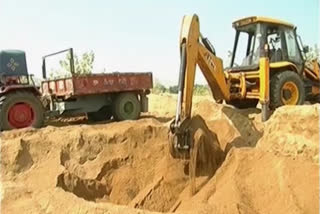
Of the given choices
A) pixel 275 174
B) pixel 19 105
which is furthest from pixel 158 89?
pixel 275 174

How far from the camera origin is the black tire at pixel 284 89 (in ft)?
29.7

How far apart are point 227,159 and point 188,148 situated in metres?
0.59

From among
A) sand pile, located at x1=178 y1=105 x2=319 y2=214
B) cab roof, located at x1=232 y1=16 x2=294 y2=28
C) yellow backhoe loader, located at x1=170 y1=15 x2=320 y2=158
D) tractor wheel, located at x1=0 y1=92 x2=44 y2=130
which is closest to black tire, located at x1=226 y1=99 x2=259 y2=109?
yellow backhoe loader, located at x1=170 y1=15 x2=320 y2=158

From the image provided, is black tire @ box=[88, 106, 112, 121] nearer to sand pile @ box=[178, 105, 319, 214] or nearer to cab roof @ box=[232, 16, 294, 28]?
cab roof @ box=[232, 16, 294, 28]

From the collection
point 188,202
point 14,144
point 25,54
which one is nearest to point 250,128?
point 188,202

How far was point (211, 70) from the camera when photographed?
7504 mm

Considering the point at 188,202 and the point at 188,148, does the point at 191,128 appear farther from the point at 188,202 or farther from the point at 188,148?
the point at 188,202

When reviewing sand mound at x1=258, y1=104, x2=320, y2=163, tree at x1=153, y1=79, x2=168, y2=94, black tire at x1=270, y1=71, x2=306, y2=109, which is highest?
black tire at x1=270, y1=71, x2=306, y2=109

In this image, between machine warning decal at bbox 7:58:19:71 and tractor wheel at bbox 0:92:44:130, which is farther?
machine warning decal at bbox 7:58:19:71

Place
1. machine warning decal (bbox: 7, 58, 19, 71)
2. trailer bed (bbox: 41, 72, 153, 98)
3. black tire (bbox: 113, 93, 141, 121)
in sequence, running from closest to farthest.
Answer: machine warning decal (bbox: 7, 58, 19, 71) → trailer bed (bbox: 41, 72, 153, 98) → black tire (bbox: 113, 93, 141, 121)

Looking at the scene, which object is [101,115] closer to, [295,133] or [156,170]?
[156,170]

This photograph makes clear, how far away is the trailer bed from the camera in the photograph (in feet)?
35.1

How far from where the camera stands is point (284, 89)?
9.26m

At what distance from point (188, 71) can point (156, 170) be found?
5.17 ft
